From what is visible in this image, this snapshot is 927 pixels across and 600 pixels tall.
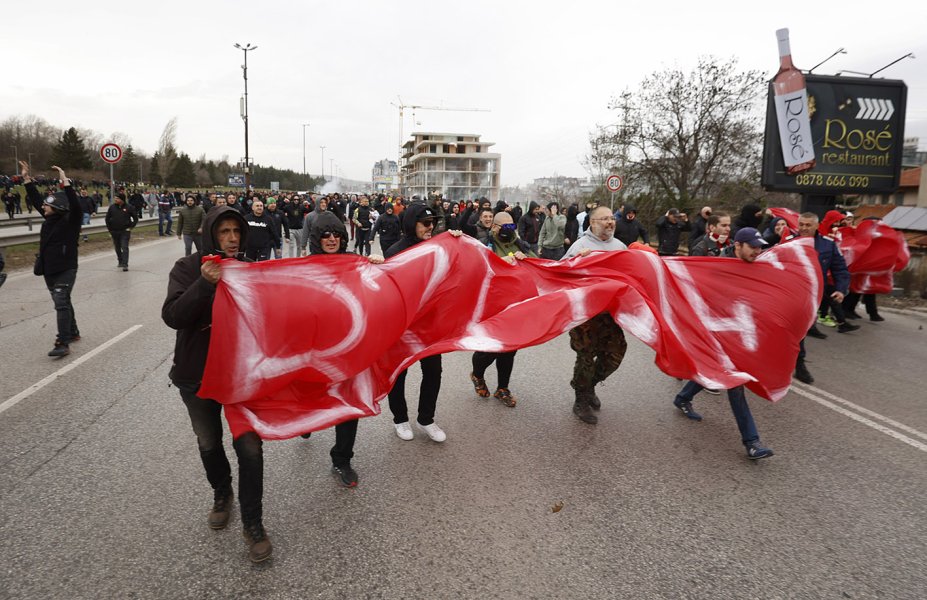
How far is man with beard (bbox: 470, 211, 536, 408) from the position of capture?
509 cm

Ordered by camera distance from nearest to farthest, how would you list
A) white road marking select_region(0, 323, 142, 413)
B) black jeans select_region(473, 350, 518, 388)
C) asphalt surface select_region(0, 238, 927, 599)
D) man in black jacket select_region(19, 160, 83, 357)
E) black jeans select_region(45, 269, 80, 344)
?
asphalt surface select_region(0, 238, 927, 599) < white road marking select_region(0, 323, 142, 413) < black jeans select_region(473, 350, 518, 388) < man in black jacket select_region(19, 160, 83, 357) < black jeans select_region(45, 269, 80, 344)

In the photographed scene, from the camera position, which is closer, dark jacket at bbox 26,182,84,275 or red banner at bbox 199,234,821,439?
red banner at bbox 199,234,821,439

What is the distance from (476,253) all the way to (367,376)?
5.13 ft

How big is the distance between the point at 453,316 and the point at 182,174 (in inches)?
4080

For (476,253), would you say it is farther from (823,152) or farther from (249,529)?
(823,152)

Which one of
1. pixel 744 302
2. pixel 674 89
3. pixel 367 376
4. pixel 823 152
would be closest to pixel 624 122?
pixel 674 89

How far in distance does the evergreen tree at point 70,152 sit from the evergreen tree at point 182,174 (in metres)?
18.1

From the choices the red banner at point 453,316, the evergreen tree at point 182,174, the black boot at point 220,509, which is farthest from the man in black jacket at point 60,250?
the evergreen tree at point 182,174

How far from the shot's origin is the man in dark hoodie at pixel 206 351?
2758 mm

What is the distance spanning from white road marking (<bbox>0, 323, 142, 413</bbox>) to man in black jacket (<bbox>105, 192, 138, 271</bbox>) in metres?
6.32

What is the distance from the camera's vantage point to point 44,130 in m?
83.4

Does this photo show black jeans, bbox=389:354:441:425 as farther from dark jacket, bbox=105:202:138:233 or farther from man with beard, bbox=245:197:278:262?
dark jacket, bbox=105:202:138:233

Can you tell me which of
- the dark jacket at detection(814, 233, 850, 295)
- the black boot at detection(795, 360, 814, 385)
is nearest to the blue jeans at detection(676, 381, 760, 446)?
the black boot at detection(795, 360, 814, 385)

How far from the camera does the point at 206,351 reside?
115 inches
